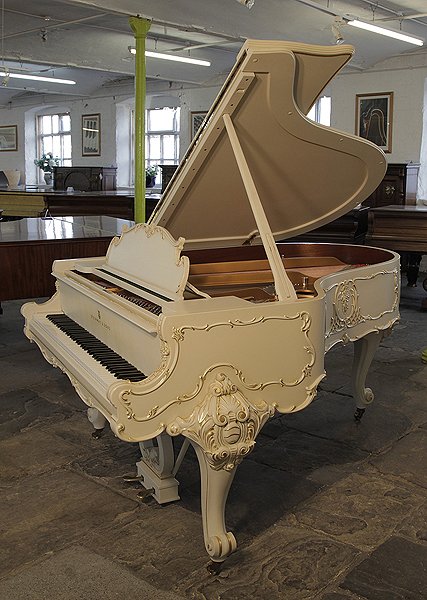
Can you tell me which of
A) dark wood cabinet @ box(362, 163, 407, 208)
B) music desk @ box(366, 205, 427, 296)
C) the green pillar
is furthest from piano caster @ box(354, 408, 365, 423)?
dark wood cabinet @ box(362, 163, 407, 208)

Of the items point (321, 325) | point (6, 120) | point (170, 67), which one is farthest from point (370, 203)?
point (6, 120)

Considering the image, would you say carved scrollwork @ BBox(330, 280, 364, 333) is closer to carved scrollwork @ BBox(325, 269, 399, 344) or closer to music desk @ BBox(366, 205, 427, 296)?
carved scrollwork @ BBox(325, 269, 399, 344)

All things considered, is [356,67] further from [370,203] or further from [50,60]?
[50,60]

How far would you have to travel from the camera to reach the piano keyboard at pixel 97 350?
183 centimetres

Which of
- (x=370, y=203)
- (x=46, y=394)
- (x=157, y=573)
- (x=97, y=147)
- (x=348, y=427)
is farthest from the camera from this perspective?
(x=97, y=147)

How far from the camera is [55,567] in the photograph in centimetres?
184

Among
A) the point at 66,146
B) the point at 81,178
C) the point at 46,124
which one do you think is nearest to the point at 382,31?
the point at 81,178

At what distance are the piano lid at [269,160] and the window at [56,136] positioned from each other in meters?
14.1

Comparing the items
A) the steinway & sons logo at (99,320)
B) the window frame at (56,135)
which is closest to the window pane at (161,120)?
the window frame at (56,135)

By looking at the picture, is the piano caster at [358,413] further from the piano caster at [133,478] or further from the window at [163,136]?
the window at [163,136]

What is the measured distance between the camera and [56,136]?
53.3ft

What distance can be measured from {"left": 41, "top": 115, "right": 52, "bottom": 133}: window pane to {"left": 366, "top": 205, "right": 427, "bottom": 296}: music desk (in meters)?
13.1

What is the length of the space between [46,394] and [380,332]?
1.97m

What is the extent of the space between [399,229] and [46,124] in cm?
1351
